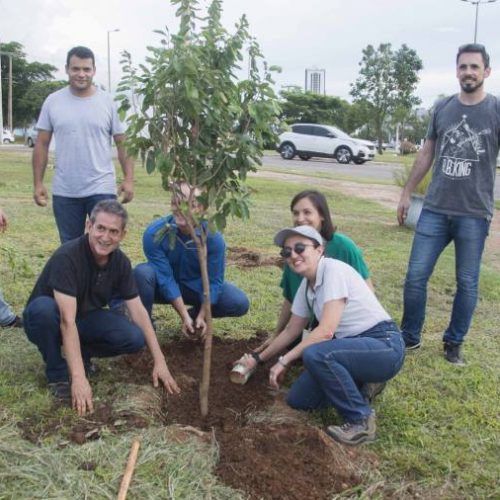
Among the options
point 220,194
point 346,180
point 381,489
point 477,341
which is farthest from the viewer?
point 346,180

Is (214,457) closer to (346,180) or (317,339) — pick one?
(317,339)

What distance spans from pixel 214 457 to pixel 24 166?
17431mm

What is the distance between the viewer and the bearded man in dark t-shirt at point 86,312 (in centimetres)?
322

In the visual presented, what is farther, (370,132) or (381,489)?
(370,132)

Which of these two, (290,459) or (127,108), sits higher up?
(127,108)

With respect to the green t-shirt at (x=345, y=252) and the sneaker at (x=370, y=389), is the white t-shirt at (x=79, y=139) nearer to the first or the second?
the green t-shirt at (x=345, y=252)

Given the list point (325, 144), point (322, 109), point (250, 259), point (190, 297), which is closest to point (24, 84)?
point (322, 109)

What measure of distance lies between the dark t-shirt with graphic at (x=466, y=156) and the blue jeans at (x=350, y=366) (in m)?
1.25

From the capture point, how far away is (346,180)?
18297 millimetres

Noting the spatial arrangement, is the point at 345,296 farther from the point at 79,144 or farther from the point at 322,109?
the point at 322,109

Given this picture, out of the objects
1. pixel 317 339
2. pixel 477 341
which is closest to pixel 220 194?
pixel 317 339

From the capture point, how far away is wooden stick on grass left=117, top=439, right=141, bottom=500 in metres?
2.42

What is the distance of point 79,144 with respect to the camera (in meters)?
4.27

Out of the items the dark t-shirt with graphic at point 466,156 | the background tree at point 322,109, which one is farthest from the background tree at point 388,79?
the dark t-shirt with graphic at point 466,156
